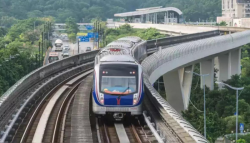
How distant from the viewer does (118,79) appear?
20.8 metres

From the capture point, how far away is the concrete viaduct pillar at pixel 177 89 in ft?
177

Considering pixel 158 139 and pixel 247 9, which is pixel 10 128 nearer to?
pixel 158 139

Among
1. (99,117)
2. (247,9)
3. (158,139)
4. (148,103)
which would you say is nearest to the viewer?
(158,139)

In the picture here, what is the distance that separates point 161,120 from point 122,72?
7.32 ft

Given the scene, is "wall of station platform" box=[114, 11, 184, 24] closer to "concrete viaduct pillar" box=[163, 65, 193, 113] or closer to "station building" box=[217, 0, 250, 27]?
"station building" box=[217, 0, 250, 27]

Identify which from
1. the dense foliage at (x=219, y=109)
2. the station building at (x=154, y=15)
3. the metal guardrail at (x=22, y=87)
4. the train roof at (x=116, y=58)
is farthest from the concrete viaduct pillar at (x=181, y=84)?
the station building at (x=154, y=15)

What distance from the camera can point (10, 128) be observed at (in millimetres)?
18734

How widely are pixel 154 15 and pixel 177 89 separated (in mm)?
98070

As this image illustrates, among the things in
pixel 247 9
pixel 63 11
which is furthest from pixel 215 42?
pixel 63 11

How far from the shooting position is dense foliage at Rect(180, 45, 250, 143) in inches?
1481

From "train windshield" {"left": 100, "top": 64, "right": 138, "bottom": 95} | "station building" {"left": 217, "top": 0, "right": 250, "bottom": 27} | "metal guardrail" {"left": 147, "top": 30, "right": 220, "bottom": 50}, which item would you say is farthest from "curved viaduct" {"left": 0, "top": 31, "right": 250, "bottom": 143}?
"station building" {"left": 217, "top": 0, "right": 250, "bottom": 27}

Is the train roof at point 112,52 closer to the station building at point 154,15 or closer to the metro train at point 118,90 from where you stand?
the metro train at point 118,90

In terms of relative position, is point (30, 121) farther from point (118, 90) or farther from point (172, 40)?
point (172, 40)

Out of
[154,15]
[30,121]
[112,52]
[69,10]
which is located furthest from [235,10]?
[30,121]
